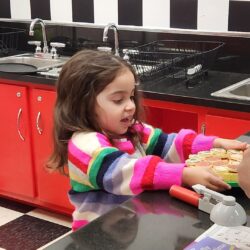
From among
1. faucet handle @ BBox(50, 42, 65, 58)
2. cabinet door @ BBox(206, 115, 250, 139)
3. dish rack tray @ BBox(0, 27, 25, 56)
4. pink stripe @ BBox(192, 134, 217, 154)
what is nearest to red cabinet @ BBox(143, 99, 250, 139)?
cabinet door @ BBox(206, 115, 250, 139)

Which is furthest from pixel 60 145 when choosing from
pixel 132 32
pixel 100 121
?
pixel 132 32

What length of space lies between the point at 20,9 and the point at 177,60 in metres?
1.38

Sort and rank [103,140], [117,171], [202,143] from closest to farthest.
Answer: [117,171], [103,140], [202,143]

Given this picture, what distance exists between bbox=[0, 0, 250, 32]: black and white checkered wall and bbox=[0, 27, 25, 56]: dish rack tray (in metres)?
0.09

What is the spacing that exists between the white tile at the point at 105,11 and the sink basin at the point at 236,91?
3.12ft

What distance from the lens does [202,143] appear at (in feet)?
4.69

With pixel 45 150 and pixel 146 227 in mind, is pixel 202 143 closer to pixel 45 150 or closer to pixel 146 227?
pixel 146 227

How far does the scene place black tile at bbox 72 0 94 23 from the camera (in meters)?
3.10

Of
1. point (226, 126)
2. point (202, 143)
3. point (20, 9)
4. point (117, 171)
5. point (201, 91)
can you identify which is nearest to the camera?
point (117, 171)

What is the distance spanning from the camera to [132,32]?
9.61 ft

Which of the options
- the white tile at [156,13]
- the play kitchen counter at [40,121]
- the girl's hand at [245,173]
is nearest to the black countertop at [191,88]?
the play kitchen counter at [40,121]

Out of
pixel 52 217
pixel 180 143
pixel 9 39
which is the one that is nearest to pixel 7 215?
pixel 52 217

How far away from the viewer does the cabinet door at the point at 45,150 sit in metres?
2.66

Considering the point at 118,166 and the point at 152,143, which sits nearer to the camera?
the point at 118,166
